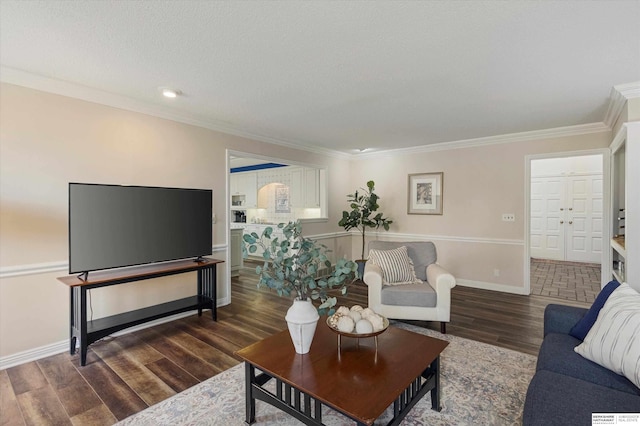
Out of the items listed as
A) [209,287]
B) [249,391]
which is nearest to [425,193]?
[209,287]

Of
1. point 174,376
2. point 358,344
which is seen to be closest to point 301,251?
point 358,344

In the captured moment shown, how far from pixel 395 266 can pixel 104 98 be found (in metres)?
3.44

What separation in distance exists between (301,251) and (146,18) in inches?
64.9

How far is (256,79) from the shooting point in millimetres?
2676

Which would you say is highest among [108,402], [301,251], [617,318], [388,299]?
[301,251]

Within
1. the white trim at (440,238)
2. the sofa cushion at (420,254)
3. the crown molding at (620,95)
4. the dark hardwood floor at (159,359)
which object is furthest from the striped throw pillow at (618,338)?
the white trim at (440,238)

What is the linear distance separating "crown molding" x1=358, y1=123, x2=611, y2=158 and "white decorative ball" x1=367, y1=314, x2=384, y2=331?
13.2ft

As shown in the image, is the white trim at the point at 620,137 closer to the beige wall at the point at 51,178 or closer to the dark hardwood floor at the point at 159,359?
the dark hardwood floor at the point at 159,359

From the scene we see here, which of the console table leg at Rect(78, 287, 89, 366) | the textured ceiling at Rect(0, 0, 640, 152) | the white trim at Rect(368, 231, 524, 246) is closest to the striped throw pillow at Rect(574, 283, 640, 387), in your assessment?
the textured ceiling at Rect(0, 0, 640, 152)

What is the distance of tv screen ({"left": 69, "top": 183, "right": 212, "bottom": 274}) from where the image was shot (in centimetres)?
264

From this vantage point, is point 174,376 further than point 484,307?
No

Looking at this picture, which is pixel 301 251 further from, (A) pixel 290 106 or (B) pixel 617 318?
(A) pixel 290 106

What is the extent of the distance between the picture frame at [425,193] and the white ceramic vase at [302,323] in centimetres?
412

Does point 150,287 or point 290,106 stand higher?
point 290,106
